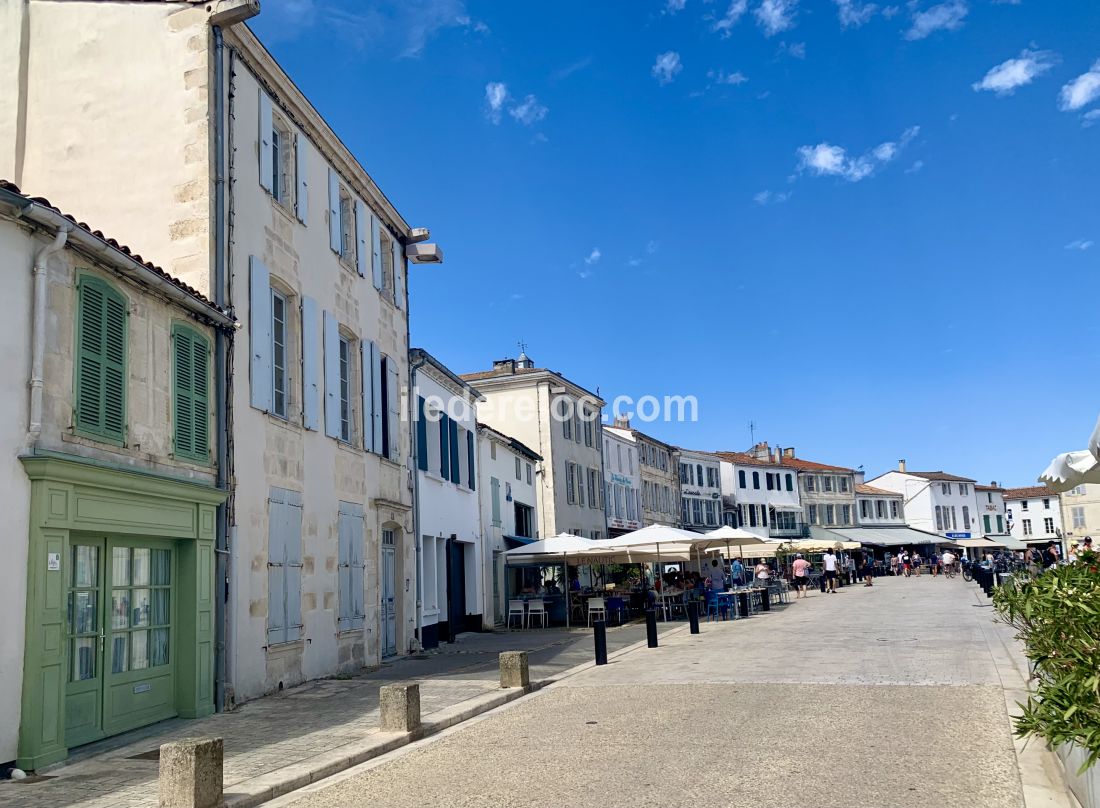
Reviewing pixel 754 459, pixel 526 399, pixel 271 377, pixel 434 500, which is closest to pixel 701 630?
pixel 434 500

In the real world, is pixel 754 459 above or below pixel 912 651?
above

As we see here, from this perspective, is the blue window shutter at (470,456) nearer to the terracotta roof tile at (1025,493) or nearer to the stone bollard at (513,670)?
the stone bollard at (513,670)

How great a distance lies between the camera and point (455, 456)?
2291 cm

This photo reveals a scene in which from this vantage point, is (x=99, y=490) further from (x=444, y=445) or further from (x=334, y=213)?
(x=444, y=445)

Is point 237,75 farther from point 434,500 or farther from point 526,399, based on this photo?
point 526,399

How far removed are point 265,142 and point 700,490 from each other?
153 ft

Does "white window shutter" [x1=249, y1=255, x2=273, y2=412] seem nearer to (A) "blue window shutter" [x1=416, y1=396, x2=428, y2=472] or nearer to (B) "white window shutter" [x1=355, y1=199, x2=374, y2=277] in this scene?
(B) "white window shutter" [x1=355, y1=199, x2=374, y2=277]

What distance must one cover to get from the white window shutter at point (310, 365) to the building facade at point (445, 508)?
4160 mm

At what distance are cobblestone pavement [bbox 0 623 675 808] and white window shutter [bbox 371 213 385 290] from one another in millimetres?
6906

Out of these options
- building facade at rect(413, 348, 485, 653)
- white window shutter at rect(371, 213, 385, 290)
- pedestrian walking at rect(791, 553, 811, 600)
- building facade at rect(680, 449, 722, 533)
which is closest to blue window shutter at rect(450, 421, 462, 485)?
building facade at rect(413, 348, 485, 653)

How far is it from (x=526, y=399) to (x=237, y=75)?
2424cm

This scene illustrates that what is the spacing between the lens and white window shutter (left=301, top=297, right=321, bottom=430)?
1430cm

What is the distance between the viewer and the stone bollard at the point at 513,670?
39.7 feet

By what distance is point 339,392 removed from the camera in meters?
15.8
